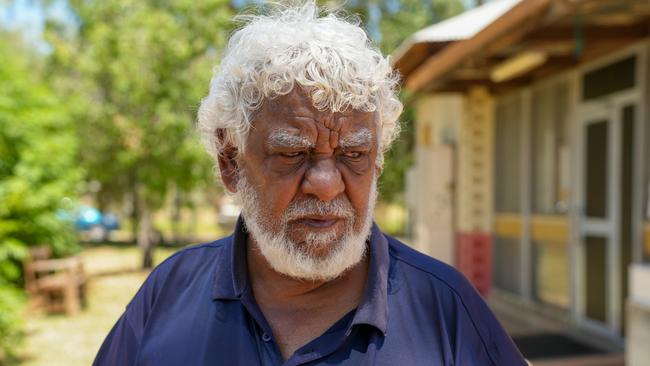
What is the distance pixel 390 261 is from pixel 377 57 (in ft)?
1.73

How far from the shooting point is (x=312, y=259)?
5.72 feet

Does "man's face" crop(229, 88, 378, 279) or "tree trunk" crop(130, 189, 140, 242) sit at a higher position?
"man's face" crop(229, 88, 378, 279)

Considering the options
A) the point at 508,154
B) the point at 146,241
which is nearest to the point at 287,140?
the point at 508,154

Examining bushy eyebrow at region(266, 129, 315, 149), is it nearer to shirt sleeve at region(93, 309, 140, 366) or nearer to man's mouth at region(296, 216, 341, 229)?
man's mouth at region(296, 216, 341, 229)

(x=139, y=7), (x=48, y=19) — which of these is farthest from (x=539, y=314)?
(x=48, y=19)

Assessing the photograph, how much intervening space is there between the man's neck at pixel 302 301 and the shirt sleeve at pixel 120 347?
34 cm

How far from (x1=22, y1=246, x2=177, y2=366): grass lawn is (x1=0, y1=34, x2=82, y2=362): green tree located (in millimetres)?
518

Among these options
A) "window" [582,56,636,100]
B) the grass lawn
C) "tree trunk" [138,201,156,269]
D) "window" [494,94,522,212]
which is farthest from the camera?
"tree trunk" [138,201,156,269]

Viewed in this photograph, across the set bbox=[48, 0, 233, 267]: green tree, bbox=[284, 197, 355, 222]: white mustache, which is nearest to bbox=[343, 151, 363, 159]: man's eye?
bbox=[284, 197, 355, 222]: white mustache

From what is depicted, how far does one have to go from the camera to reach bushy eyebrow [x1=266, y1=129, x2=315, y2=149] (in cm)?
170

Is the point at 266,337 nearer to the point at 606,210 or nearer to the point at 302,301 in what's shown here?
the point at 302,301

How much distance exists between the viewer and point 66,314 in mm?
9820

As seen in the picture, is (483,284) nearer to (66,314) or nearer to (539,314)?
(539,314)

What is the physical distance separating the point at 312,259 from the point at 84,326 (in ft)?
26.5
